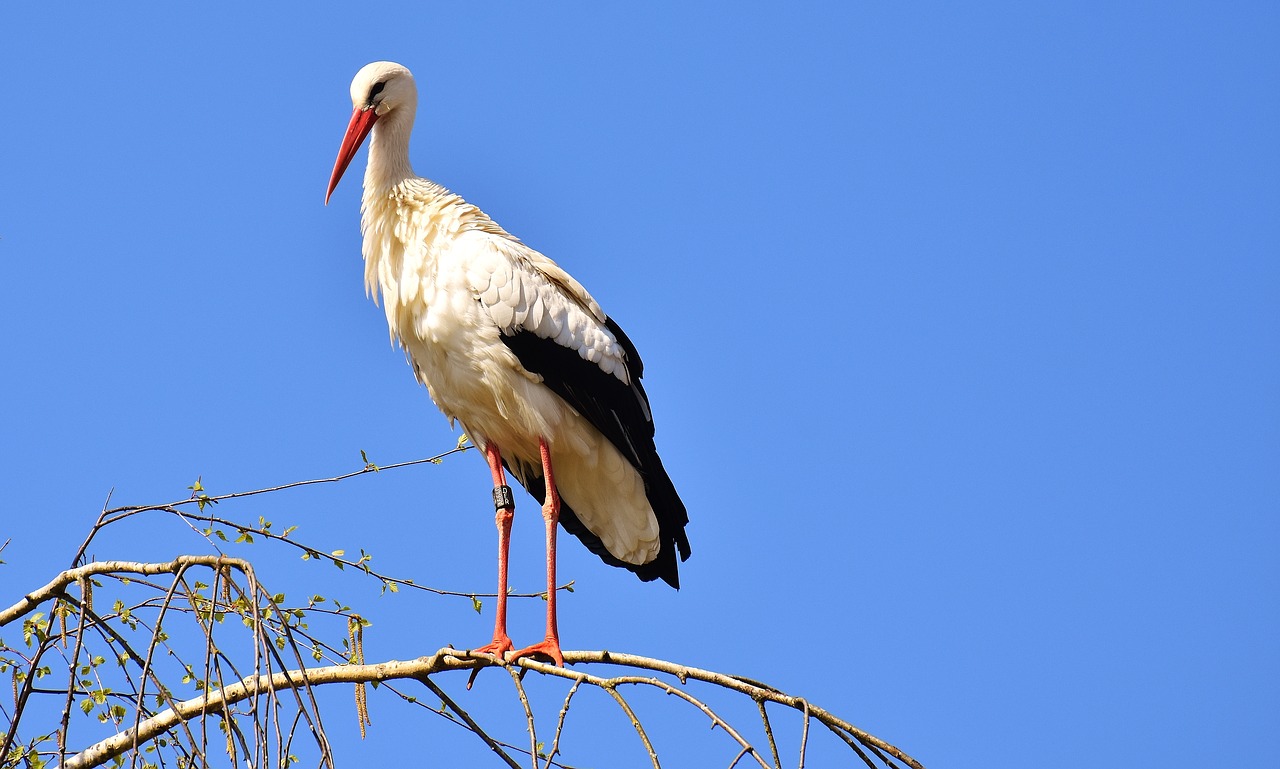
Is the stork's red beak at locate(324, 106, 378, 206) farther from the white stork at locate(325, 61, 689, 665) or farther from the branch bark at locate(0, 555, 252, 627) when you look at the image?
the branch bark at locate(0, 555, 252, 627)

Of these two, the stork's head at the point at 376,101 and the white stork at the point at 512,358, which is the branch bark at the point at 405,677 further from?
the stork's head at the point at 376,101

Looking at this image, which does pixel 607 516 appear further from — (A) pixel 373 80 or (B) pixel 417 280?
(A) pixel 373 80

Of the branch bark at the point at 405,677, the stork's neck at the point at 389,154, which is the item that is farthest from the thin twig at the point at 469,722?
the stork's neck at the point at 389,154

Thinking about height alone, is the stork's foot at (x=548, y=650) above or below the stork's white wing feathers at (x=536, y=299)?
below

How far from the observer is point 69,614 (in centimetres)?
437

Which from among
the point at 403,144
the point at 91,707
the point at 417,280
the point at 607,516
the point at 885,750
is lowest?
the point at 885,750

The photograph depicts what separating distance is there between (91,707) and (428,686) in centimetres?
96

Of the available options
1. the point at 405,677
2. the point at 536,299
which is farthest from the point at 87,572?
the point at 536,299

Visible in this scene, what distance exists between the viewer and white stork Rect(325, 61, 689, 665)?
241 inches

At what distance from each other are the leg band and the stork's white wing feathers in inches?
28.8

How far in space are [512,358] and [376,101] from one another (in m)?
1.54

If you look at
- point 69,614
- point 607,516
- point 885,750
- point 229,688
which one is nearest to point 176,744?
point 229,688

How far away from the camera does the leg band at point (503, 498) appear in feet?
21.8

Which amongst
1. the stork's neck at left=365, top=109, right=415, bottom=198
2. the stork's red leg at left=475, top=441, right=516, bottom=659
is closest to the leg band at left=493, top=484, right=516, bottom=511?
the stork's red leg at left=475, top=441, right=516, bottom=659
